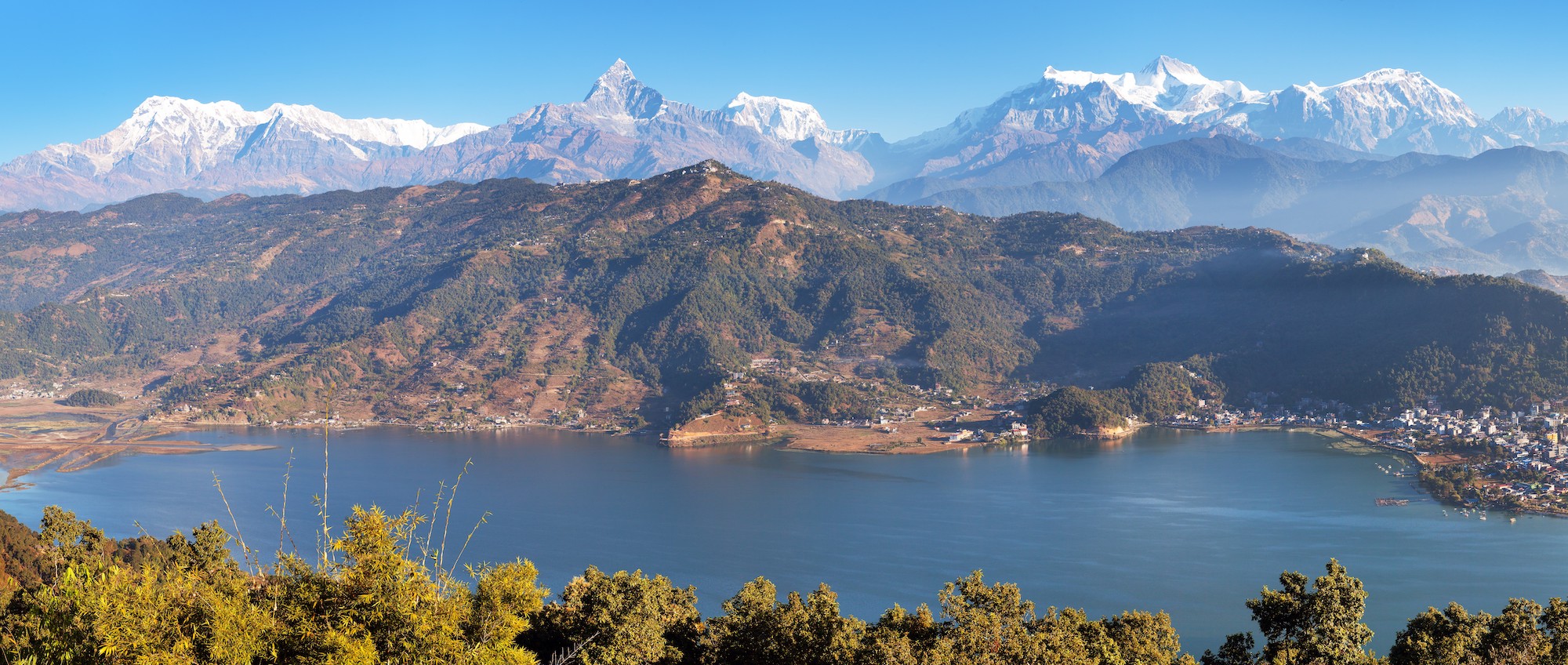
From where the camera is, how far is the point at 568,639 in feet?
90.8

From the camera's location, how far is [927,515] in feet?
212

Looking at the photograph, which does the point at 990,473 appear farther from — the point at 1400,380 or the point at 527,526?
the point at 1400,380

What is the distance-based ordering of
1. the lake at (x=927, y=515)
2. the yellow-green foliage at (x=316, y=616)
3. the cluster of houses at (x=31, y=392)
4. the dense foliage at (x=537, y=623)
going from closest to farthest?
the yellow-green foliage at (x=316, y=616) < the dense foliage at (x=537, y=623) < the lake at (x=927, y=515) < the cluster of houses at (x=31, y=392)

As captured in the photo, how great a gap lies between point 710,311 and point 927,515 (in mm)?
71387

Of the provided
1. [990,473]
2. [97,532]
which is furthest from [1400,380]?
[97,532]

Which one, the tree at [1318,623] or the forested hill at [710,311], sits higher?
the forested hill at [710,311]

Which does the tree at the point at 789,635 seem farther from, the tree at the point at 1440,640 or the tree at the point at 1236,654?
the tree at the point at 1440,640

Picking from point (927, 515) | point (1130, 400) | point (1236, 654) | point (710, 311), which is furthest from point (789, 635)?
point (710, 311)

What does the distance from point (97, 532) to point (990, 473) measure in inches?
2200

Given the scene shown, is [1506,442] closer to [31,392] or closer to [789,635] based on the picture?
[789,635]

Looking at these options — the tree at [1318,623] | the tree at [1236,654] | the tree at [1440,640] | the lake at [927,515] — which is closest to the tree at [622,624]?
the tree at [1236,654]

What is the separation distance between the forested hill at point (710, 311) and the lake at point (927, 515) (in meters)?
17.5

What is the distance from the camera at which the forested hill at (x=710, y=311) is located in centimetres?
10438

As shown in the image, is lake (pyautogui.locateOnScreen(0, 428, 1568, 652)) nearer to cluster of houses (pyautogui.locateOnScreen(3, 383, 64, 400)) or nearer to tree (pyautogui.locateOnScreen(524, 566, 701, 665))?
tree (pyautogui.locateOnScreen(524, 566, 701, 665))
